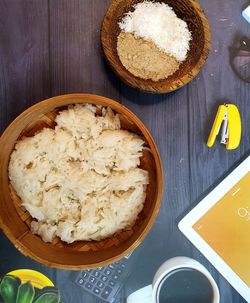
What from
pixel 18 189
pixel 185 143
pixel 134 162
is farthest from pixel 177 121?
pixel 18 189

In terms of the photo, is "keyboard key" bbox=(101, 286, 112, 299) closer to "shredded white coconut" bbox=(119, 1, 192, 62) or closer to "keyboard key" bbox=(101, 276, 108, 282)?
"keyboard key" bbox=(101, 276, 108, 282)

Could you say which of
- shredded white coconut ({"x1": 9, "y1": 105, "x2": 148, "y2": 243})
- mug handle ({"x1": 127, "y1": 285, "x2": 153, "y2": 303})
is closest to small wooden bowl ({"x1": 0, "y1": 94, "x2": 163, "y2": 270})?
shredded white coconut ({"x1": 9, "y1": 105, "x2": 148, "y2": 243})

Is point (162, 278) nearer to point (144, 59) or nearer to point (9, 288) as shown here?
point (9, 288)

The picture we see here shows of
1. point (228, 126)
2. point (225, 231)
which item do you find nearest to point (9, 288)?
point (225, 231)

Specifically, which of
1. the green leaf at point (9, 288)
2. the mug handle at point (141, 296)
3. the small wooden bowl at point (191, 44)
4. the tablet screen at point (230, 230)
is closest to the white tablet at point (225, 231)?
the tablet screen at point (230, 230)

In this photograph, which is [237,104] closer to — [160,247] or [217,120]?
[217,120]

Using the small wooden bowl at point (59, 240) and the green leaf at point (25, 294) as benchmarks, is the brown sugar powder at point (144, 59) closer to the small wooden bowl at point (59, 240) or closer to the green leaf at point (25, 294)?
the small wooden bowl at point (59, 240)
